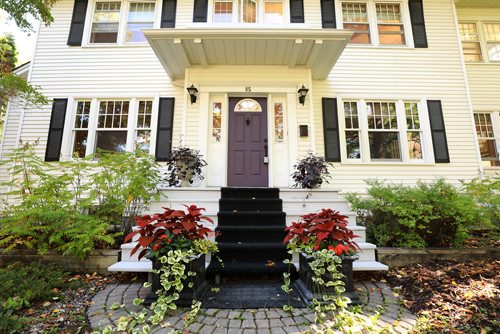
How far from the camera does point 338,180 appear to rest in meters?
5.42

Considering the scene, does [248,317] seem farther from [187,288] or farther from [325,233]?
[325,233]

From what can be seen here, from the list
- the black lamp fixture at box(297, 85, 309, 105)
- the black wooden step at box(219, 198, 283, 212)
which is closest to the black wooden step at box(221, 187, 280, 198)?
the black wooden step at box(219, 198, 283, 212)

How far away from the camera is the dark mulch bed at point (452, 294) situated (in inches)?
75.7

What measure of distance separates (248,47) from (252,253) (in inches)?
152

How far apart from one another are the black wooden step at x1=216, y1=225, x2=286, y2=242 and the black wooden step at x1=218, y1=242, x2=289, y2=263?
21 centimetres

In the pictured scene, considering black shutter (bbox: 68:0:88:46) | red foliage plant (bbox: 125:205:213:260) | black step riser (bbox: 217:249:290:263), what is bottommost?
black step riser (bbox: 217:249:290:263)

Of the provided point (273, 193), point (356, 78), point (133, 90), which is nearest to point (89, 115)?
point (133, 90)

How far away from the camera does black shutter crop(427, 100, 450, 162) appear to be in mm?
5512

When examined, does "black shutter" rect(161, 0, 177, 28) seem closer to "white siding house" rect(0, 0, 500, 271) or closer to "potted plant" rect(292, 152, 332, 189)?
"white siding house" rect(0, 0, 500, 271)

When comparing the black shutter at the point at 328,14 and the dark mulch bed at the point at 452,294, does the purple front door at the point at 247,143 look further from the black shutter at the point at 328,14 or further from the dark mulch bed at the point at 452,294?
the dark mulch bed at the point at 452,294

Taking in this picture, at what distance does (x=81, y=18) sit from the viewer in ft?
19.7

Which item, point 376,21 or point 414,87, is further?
point 376,21

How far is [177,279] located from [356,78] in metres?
5.76

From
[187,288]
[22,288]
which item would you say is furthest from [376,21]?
[22,288]
